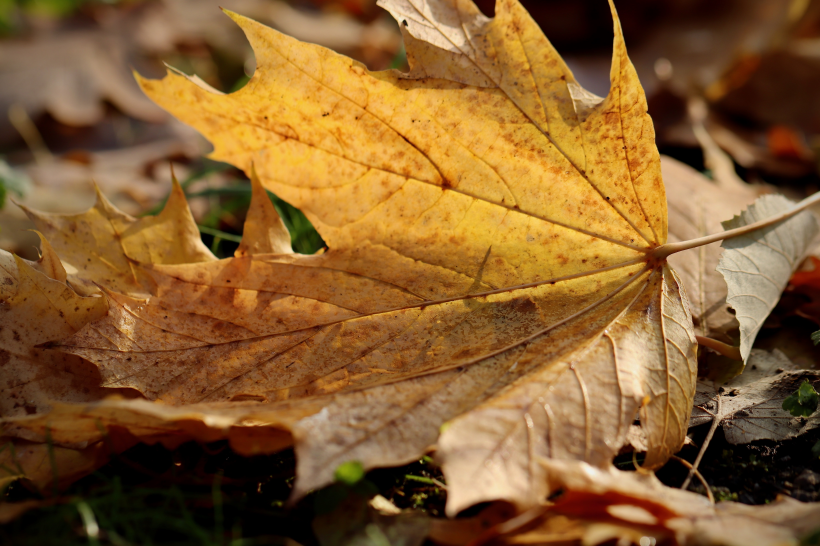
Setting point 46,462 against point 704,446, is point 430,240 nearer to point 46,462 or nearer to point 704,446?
point 704,446

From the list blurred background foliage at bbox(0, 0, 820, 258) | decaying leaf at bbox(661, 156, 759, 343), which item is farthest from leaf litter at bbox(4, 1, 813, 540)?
blurred background foliage at bbox(0, 0, 820, 258)

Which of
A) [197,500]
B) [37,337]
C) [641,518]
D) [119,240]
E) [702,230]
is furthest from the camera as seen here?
[702,230]

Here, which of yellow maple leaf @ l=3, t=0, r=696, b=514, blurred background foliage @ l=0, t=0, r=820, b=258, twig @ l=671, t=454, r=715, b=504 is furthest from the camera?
blurred background foliage @ l=0, t=0, r=820, b=258

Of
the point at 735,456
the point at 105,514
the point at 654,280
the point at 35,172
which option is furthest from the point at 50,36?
the point at 735,456

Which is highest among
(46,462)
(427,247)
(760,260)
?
(760,260)

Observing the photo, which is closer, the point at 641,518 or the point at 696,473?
the point at 641,518

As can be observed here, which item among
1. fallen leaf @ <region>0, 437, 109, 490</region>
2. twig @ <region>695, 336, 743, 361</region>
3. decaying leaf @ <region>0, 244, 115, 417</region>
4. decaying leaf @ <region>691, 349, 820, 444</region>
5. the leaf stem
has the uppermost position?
the leaf stem

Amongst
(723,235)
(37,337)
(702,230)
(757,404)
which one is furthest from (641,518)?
(37,337)

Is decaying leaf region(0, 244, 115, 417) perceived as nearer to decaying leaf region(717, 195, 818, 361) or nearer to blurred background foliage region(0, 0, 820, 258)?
blurred background foliage region(0, 0, 820, 258)
